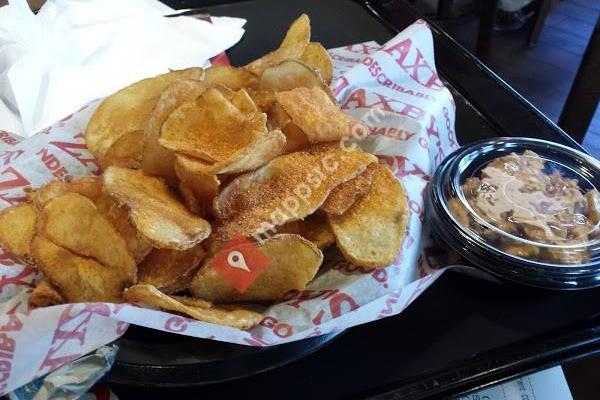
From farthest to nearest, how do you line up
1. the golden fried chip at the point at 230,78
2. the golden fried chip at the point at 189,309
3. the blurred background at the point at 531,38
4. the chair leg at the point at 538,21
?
the chair leg at the point at 538,21 → the blurred background at the point at 531,38 → the golden fried chip at the point at 230,78 → the golden fried chip at the point at 189,309

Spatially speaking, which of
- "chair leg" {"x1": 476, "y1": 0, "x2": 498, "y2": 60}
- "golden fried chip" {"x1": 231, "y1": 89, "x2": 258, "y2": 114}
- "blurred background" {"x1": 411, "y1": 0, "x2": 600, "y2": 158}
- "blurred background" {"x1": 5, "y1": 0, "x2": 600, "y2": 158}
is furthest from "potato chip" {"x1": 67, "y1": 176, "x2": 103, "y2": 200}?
"chair leg" {"x1": 476, "y1": 0, "x2": 498, "y2": 60}

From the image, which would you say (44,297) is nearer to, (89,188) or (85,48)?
(89,188)

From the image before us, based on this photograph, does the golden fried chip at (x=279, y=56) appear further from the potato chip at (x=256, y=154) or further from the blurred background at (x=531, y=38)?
the blurred background at (x=531, y=38)

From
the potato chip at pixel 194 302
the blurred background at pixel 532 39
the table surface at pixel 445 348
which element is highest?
the potato chip at pixel 194 302

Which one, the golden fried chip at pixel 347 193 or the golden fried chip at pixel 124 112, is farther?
the golden fried chip at pixel 124 112

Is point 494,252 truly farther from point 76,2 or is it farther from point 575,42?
point 575,42

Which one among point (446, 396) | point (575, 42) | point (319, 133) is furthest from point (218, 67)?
point (575, 42)

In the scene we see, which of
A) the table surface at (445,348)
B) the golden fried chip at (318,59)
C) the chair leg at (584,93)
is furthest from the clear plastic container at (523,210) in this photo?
the chair leg at (584,93)

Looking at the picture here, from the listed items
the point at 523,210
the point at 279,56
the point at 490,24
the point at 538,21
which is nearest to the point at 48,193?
the point at 279,56
